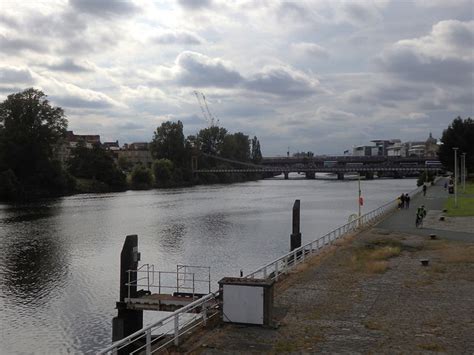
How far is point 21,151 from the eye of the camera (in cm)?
9862

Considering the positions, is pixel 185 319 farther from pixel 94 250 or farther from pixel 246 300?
pixel 94 250

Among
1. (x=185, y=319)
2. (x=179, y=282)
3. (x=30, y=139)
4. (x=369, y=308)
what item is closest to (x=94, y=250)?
(x=179, y=282)

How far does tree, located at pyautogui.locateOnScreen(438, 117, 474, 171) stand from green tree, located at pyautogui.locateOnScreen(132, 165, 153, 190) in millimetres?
71708

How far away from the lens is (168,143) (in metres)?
168

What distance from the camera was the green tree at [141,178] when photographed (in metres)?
137

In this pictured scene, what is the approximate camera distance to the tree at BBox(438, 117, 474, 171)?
102m

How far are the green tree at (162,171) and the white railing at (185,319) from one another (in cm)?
10625

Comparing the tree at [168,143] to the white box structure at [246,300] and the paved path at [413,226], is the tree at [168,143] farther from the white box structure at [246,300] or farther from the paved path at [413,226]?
the white box structure at [246,300]

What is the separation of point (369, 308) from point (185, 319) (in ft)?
30.6

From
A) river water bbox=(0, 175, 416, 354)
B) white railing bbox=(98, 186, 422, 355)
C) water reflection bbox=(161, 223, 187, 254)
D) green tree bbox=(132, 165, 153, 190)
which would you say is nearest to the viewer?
white railing bbox=(98, 186, 422, 355)

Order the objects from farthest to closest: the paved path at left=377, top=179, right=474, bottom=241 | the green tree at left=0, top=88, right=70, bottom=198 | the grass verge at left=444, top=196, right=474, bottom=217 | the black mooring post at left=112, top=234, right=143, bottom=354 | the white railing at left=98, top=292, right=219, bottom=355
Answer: the green tree at left=0, top=88, right=70, bottom=198 → the grass verge at left=444, top=196, right=474, bottom=217 → the paved path at left=377, top=179, right=474, bottom=241 → the black mooring post at left=112, top=234, right=143, bottom=354 → the white railing at left=98, top=292, right=219, bottom=355

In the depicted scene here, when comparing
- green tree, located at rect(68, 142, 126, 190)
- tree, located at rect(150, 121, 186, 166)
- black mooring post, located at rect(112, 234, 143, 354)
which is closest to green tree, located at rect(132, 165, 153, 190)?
green tree, located at rect(68, 142, 126, 190)

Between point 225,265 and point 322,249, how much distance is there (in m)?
7.89

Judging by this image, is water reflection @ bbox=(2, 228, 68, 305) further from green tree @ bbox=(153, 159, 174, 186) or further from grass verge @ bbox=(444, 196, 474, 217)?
green tree @ bbox=(153, 159, 174, 186)
